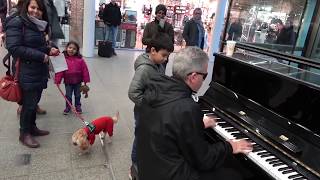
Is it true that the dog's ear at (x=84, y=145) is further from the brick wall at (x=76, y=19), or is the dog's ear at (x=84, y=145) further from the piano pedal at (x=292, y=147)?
the brick wall at (x=76, y=19)

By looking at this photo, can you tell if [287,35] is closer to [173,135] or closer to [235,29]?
[235,29]

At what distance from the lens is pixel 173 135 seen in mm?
1431

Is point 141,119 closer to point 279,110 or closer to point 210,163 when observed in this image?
point 210,163

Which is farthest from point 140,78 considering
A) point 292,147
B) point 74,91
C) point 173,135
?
point 74,91

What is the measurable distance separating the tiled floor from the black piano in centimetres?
121

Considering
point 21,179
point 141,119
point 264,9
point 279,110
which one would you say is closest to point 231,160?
point 279,110

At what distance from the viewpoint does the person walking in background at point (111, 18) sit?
Result: 827 cm

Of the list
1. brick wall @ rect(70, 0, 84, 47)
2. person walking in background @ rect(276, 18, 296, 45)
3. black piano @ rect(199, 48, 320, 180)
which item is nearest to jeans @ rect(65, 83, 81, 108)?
black piano @ rect(199, 48, 320, 180)

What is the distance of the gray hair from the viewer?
4.98 feet

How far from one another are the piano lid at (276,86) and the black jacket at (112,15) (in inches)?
249

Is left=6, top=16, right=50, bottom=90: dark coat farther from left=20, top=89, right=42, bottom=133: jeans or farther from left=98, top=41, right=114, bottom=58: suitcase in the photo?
left=98, top=41, right=114, bottom=58: suitcase

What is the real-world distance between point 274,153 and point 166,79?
87 cm

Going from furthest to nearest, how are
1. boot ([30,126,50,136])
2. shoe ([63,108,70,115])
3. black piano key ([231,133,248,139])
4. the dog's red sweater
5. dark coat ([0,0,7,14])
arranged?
dark coat ([0,0,7,14]) → shoe ([63,108,70,115]) → boot ([30,126,50,136]) → the dog's red sweater → black piano key ([231,133,248,139])

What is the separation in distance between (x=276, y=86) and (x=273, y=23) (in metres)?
5.23
